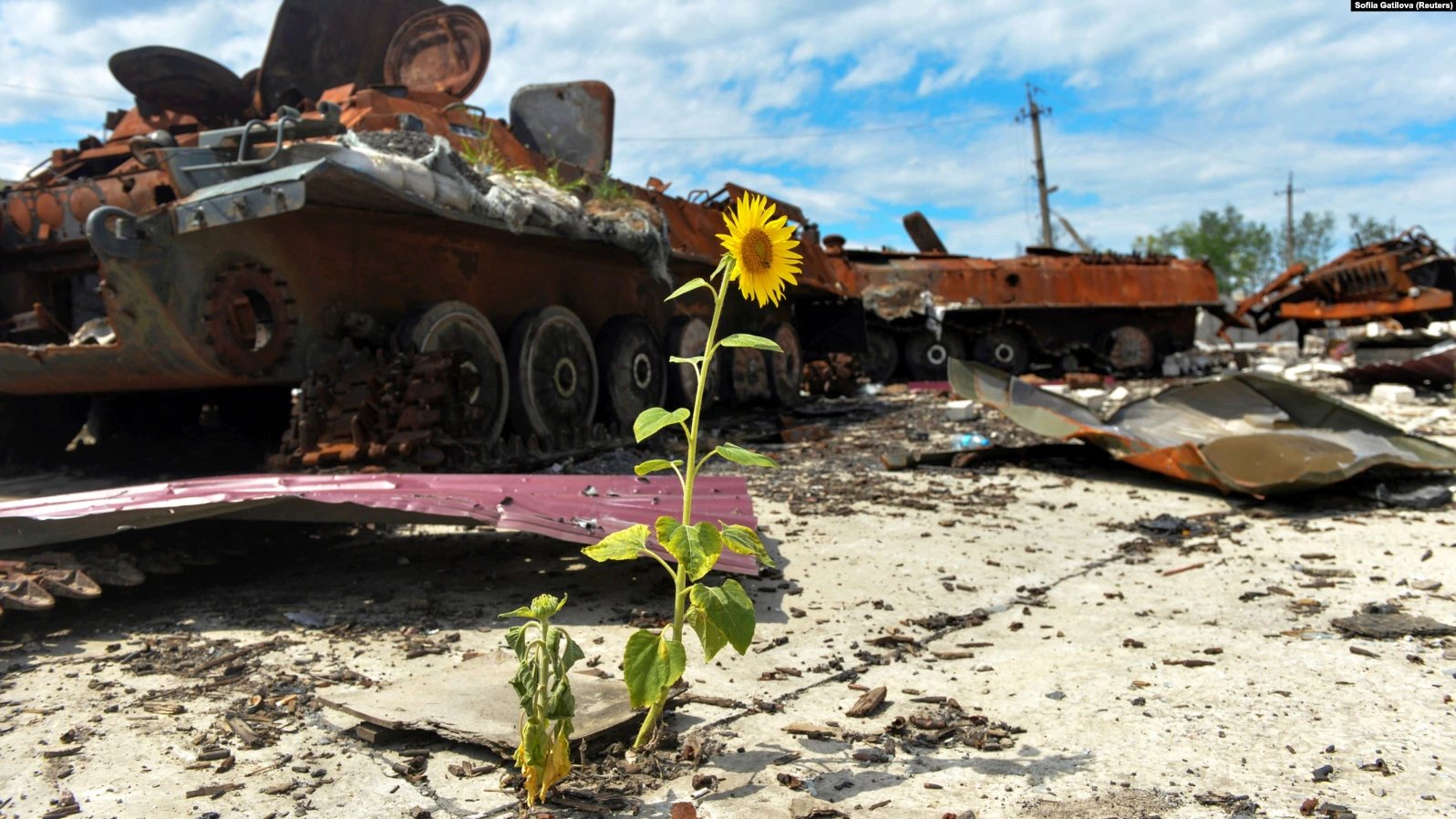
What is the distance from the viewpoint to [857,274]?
19078 millimetres

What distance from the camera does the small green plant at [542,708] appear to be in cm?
209

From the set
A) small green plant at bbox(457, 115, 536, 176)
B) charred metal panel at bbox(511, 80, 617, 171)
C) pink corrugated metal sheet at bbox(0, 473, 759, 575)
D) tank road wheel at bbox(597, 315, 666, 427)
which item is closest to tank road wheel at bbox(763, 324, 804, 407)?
tank road wheel at bbox(597, 315, 666, 427)

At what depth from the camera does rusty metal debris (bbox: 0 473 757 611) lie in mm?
3553

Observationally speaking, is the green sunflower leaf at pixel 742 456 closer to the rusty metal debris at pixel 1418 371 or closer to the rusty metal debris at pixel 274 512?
the rusty metal debris at pixel 274 512

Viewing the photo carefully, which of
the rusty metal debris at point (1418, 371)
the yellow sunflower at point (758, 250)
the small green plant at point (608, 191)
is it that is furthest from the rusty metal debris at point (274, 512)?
the rusty metal debris at point (1418, 371)

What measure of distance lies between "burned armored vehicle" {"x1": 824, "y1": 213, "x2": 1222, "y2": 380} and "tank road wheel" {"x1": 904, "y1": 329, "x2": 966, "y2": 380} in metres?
0.02

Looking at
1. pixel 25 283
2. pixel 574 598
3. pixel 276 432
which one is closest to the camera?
pixel 574 598

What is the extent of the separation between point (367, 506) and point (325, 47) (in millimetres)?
7488

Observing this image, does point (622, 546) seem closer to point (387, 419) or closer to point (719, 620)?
point (719, 620)

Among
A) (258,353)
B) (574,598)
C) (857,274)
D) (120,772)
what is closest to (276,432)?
(258,353)

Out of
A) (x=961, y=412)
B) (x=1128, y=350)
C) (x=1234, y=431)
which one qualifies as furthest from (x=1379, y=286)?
(x=1234, y=431)

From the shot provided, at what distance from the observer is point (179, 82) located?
319 inches

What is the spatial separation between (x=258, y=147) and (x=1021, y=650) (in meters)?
4.90

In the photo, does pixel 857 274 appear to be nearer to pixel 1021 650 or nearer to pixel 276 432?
pixel 276 432
